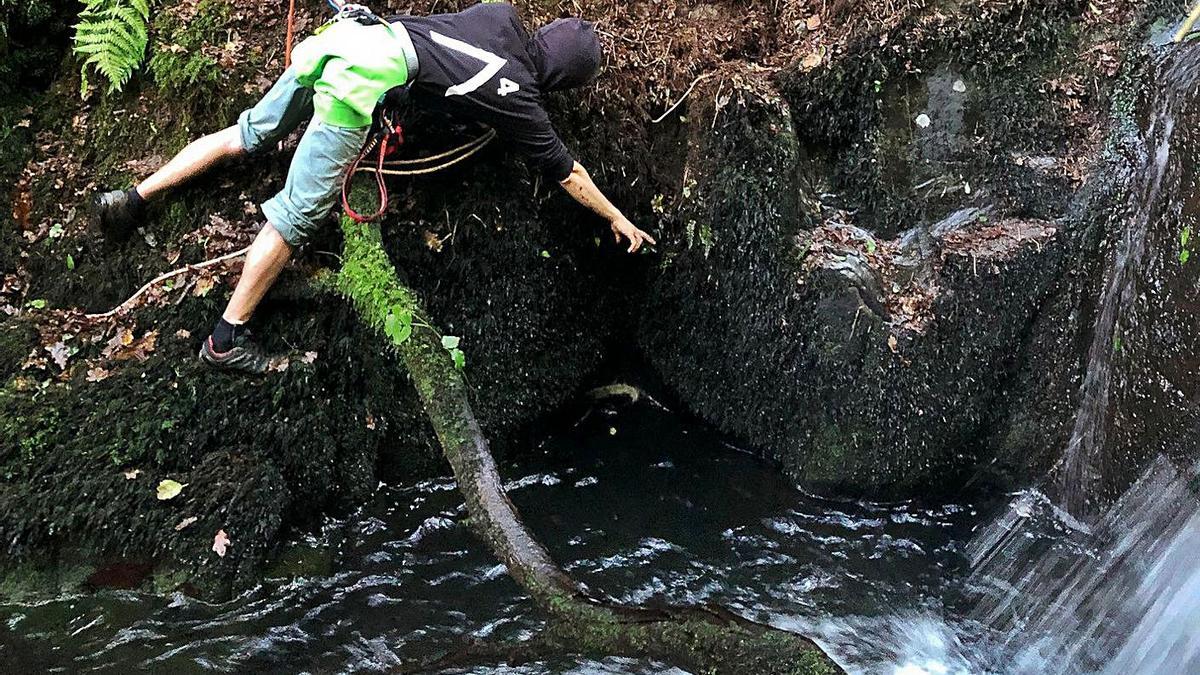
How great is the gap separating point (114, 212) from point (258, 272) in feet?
3.29

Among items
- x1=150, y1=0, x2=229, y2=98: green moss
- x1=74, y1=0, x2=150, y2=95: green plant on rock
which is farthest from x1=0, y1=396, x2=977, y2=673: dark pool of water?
x1=74, y1=0, x2=150, y2=95: green plant on rock

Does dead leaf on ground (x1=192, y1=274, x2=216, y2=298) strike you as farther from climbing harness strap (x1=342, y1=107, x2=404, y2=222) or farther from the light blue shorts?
climbing harness strap (x1=342, y1=107, x2=404, y2=222)

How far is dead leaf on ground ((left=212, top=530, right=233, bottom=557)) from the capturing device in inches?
153

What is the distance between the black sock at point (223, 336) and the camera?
13.3ft

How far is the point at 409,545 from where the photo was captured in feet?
14.6

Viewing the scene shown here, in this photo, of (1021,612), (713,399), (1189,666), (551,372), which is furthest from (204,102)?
(1189,666)

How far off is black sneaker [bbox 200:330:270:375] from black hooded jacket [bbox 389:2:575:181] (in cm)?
156

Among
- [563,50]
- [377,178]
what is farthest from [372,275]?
[563,50]

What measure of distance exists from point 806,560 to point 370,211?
10.4ft

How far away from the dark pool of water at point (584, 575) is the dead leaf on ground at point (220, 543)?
255mm

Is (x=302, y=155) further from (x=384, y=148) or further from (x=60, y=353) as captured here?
(x=60, y=353)

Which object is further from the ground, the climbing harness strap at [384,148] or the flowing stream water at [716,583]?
the climbing harness strap at [384,148]

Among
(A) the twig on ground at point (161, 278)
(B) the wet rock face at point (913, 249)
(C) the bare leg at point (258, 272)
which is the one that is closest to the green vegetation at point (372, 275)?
(C) the bare leg at point (258, 272)

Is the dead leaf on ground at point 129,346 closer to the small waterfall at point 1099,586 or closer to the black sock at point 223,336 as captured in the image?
the black sock at point 223,336
